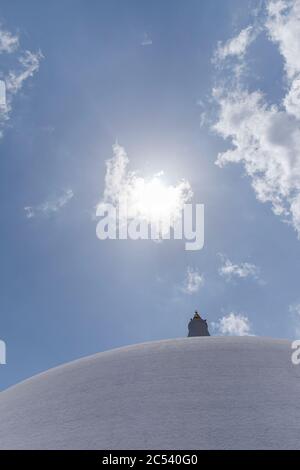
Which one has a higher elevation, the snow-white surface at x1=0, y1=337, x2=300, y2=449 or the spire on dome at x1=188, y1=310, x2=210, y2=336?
the spire on dome at x1=188, y1=310, x2=210, y2=336

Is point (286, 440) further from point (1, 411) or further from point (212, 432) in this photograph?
point (1, 411)

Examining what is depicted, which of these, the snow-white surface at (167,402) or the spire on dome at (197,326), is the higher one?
the spire on dome at (197,326)

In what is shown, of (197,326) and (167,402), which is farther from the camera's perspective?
(197,326)

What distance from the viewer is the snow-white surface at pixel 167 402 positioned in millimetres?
10375

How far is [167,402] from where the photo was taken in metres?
11.9

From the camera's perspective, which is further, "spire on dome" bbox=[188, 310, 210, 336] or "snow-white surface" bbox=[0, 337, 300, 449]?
"spire on dome" bbox=[188, 310, 210, 336]

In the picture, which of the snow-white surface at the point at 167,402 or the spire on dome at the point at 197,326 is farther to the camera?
the spire on dome at the point at 197,326

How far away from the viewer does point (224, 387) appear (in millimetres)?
12500

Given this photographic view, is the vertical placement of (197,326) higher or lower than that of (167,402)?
higher

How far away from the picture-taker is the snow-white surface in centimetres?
1038
